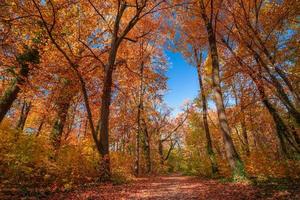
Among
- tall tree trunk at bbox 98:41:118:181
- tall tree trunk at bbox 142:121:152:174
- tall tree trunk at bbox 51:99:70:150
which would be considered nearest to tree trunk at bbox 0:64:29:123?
tall tree trunk at bbox 51:99:70:150

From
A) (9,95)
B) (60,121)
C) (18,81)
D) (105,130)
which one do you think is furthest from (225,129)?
(9,95)

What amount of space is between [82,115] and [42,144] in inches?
571

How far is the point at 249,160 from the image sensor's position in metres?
13.6

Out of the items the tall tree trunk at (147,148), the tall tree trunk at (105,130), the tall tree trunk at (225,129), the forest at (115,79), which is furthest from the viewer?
the tall tree trunk at (147,148)

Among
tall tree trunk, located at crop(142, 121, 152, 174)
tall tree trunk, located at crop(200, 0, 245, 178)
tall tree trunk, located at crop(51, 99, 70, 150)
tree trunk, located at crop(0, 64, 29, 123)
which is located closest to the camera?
tall tree trunk, located at crop(200, 0, 245, 178)

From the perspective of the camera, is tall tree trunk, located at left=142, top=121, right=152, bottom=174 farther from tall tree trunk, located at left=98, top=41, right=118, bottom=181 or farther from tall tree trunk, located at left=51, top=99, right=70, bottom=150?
tall tree trunk, located at left=98, top=41, right=118, bottom=181

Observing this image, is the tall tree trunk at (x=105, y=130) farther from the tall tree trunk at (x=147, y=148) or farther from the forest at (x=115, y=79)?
the tall tree trunk at (x=147, y=148)

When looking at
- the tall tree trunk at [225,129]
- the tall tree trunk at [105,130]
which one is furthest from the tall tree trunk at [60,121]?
the tall tree trunk at [225,129]

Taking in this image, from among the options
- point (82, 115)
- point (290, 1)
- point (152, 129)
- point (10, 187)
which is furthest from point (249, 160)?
point (152, 129)

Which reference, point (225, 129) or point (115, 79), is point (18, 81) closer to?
point (115, 79)

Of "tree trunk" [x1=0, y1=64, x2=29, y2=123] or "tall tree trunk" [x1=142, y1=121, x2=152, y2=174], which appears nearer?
"tree trunk" [x1=0, y1=64, x2=29, y2=123]

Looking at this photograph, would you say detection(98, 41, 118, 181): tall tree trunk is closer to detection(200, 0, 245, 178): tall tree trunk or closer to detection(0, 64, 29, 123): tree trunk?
detection(0, 64, 29, 123): tree trunk

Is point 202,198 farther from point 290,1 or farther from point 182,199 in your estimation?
point 290,1

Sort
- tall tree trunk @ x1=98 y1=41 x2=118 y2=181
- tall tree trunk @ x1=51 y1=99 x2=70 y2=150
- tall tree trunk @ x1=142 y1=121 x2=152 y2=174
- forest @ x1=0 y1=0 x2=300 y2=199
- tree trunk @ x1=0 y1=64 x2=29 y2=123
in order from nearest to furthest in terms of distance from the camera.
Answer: forest @ x1=0 y1=0 x2=300 y2=199
tree trunk @ x1=0 y1=64 x2=29 y2=123
tall tree trunk @ x1=98 y1=41 x2=118 y2=181
tall tree trunk @ x1=51 y1=99 x2=70 y2=150
tall tree trunk @ x1=142 y1=121 x2=152 y2=174
